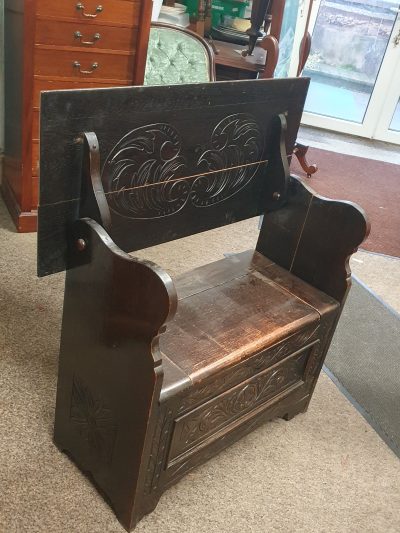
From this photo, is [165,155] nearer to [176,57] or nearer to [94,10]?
[94,10]

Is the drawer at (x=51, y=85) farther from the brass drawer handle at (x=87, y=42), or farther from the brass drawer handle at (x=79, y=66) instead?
the brass drawer handle at (x=87, y=42)

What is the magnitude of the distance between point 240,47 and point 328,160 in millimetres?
1244

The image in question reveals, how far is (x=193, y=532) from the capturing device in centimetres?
143

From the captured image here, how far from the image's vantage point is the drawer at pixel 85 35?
84.7 inches

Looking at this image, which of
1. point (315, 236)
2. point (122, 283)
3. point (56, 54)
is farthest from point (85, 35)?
point (122, 283)

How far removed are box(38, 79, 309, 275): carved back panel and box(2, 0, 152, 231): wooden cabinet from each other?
962 millimetres

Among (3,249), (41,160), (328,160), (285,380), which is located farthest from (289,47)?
(41,160)

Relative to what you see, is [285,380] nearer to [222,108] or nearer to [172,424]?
[172,424]

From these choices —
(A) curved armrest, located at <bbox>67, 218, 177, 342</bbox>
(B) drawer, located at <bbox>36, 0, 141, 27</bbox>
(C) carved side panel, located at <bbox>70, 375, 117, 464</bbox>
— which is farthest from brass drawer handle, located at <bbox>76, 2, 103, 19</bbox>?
(C) carved side panel, located at <bbox>70, 375, 117, 464</bbox>

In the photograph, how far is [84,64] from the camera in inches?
90.5

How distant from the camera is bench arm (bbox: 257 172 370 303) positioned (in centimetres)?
163

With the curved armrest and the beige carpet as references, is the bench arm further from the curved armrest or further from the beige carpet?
the curved armrest

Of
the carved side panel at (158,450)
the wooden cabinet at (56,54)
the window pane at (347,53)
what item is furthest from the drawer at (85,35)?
the window pane at (347,53)

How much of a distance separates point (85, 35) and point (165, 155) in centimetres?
106
